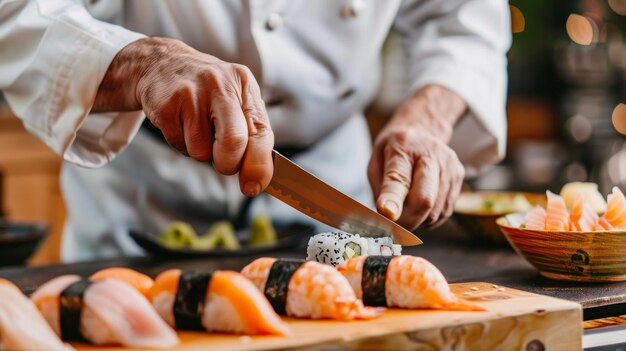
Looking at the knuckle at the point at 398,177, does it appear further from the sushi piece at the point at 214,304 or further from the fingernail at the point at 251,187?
the sushi piece at the point at 214,304

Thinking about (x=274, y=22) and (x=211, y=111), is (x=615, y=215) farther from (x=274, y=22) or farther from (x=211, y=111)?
(x=274, y=22)

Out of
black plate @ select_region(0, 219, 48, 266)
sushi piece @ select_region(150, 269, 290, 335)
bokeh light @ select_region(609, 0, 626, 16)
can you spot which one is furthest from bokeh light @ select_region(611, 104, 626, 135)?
sushi piece @ select_region(150, 269, 290, 335)

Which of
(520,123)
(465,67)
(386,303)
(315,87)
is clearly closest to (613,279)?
(386,303)

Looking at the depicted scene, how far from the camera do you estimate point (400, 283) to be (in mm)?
1086

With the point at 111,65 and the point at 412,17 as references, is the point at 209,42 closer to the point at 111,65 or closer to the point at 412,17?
the point at 111,65

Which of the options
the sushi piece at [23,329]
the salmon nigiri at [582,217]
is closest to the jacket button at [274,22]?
the salmon nigiri at [582,217]

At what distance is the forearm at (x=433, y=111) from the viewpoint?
5.76 ft

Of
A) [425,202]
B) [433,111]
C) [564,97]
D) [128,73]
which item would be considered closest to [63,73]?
[128,73]

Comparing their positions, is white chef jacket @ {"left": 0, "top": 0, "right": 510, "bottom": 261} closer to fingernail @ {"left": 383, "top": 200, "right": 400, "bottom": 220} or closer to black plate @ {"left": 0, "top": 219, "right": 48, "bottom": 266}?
black plate @ {"left": 0, "top": 219, "right": 48, "bottom": 266}

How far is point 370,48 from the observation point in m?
2.04

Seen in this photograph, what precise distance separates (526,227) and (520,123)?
5.14m

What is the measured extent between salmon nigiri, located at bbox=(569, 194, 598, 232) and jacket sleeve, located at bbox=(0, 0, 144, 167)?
34.5 inches

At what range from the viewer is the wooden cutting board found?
0.94 m

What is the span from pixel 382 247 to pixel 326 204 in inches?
5.0
